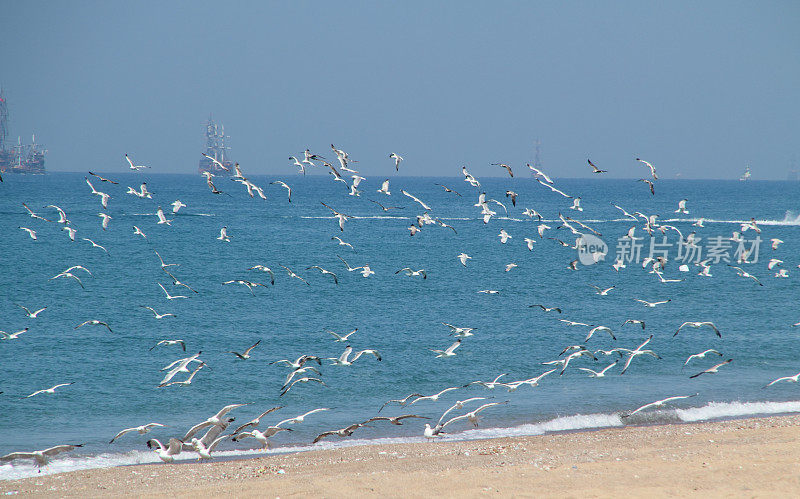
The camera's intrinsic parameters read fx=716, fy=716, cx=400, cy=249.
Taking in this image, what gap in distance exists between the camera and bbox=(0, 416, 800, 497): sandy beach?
16.1m

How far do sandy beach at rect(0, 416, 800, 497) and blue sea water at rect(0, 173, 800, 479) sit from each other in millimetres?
1959

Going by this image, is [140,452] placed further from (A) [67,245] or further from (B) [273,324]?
(A) [67,245]

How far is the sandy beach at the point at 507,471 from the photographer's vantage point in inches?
635

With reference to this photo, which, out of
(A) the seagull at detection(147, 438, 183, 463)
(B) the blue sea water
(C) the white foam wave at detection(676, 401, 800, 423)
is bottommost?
(B) the blue sea water

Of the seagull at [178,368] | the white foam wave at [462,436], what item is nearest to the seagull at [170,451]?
the white foam wave at [462,436]

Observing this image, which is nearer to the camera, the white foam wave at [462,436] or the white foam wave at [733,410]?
the white foam wave at [462,436]

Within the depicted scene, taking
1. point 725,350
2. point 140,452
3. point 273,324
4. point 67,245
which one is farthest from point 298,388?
point 67,245

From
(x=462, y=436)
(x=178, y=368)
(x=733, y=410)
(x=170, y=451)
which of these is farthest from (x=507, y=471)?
(x=178, y=368)

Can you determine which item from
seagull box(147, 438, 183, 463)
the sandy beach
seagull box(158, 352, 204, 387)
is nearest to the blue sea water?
seagull box(158, 352, 204, 387)

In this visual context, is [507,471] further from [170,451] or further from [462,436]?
[170,451]

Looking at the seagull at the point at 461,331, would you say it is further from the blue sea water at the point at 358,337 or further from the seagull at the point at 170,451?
the seagull at the point at 170,451

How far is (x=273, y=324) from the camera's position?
145ft

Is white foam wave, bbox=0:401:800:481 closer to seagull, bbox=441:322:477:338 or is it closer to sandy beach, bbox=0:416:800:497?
sandy beach, bbox=0:416:800:497

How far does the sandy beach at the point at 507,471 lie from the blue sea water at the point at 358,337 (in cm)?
196
